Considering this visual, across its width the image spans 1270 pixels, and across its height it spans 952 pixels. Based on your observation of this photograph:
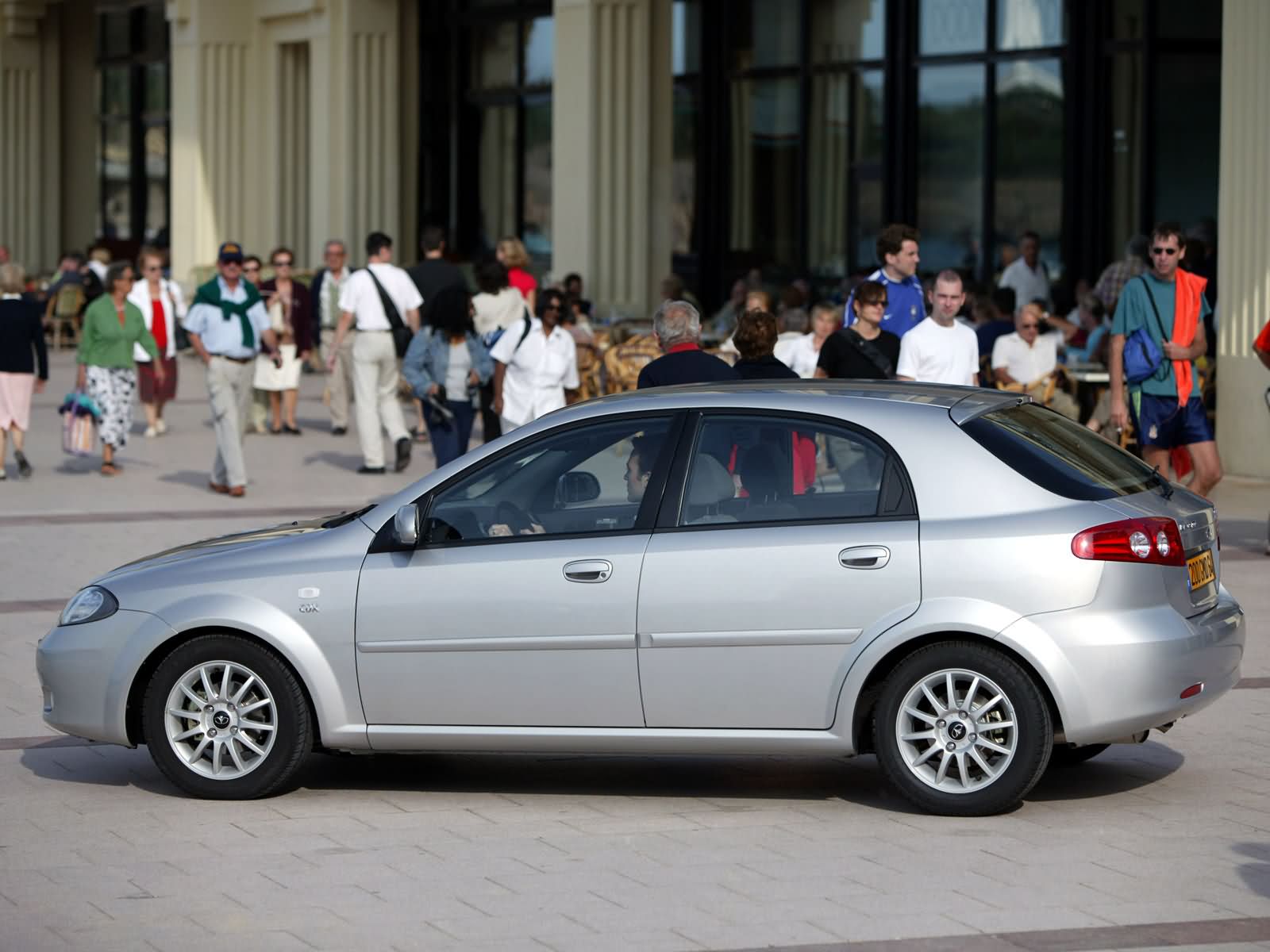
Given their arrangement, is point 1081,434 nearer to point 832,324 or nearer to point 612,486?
point 612,486

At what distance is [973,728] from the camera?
641 cm

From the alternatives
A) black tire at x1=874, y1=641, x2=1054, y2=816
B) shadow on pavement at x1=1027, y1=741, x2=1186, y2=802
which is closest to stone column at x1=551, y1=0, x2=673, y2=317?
shadow on pavement at x1=1027, y1=741, x2=1186, y2=802

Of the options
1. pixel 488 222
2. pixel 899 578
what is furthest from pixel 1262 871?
pixel 488 222

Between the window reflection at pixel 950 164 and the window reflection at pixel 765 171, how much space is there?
2213mm

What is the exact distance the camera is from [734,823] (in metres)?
6.58

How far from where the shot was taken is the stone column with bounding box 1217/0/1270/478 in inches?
601

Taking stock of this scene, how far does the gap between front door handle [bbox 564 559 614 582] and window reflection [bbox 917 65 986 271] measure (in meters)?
18.1

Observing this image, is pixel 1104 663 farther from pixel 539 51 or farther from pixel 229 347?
pixel 539 51

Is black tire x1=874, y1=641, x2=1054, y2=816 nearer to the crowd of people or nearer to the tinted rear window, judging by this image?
the tinted rear window

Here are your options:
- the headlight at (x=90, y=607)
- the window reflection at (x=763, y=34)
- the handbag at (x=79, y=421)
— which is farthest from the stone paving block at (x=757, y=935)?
the window reflection at (x=763, y=34)

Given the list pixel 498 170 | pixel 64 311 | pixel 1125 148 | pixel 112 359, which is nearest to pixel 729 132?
pixel 498 170

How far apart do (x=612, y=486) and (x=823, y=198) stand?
19.6 meters

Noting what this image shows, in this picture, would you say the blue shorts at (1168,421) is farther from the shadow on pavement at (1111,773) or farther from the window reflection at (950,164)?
the window reflection at (950,164)

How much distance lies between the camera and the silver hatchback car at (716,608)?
6375mm
